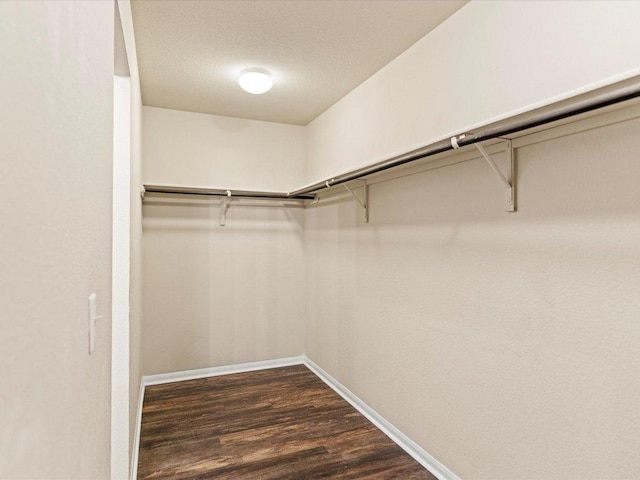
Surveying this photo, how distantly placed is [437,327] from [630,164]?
4.01 feet

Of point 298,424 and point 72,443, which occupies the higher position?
point 72,443

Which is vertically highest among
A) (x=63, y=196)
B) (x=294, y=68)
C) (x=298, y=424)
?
(x=294, y=68)

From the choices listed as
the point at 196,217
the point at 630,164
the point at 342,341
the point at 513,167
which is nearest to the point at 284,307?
the point at 342,341

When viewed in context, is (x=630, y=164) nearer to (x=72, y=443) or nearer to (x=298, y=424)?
(x=72, y=443)

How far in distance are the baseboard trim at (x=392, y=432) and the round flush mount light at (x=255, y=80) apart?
2.43m

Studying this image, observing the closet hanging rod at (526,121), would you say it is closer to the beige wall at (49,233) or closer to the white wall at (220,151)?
the beige wall at (49,233)

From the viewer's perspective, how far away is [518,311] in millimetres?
1757

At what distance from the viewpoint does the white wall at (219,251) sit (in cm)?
362

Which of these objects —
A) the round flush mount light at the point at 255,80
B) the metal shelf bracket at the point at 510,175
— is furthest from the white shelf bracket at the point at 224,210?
the metal shelf bracket at the point at 510,175

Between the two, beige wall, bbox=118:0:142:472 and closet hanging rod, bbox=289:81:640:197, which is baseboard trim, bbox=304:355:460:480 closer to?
beige wall, bbox=118:0:142:472

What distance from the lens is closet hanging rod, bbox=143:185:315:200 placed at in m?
3.34

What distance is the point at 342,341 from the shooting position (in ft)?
11.1

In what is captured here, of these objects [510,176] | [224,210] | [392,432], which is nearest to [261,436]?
[392,432]

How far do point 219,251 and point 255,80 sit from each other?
65.3 inches
